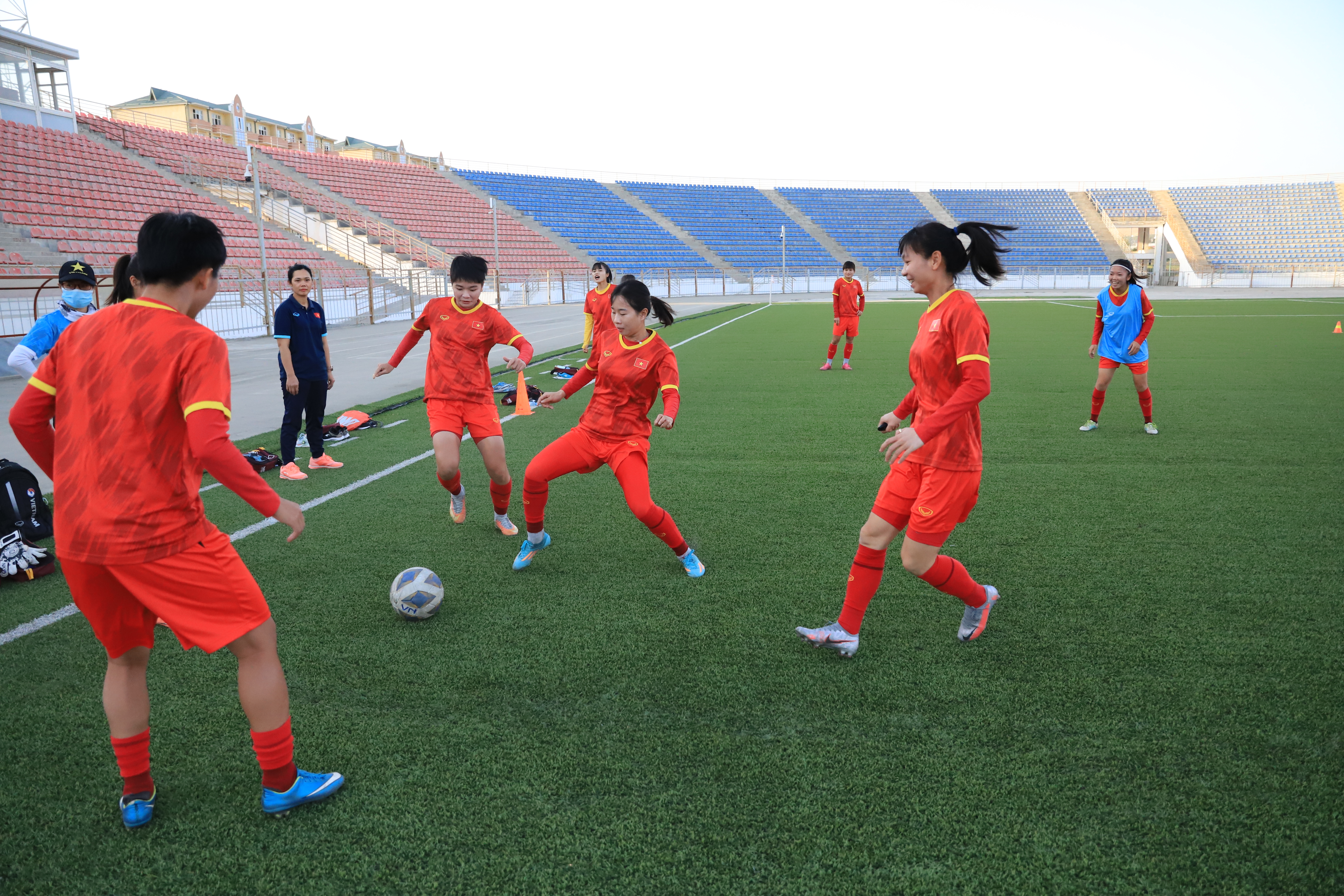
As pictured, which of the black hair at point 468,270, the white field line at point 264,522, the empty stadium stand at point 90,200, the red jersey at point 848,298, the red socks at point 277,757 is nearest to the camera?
the red socks at point 277,757

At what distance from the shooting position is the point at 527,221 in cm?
5019

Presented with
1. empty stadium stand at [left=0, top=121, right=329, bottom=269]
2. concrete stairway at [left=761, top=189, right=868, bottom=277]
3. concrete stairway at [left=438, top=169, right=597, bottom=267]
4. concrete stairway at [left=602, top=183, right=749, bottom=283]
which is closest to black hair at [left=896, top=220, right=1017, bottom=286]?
empty stadium stand at [left=0, top=121, right=329, bottom=269]

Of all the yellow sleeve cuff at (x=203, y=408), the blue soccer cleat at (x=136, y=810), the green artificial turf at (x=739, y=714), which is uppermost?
the yellow sleeve cuff at (x=203, y=408)

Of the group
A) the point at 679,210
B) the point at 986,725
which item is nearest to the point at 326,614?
the point at 986,725

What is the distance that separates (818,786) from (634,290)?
2.80 m

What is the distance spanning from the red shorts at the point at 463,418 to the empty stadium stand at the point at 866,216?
176 ft

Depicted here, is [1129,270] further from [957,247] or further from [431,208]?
[431,208]

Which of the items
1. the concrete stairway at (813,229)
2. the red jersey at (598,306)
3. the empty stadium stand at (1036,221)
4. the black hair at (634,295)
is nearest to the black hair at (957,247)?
the black hair at (634,295)

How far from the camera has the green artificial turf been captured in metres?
2.48

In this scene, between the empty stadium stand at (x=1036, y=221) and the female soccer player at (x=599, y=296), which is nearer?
the female soccer player at (x=599, y=296)

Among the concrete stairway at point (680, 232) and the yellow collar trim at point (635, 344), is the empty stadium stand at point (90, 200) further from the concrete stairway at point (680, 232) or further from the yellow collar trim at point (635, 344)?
the concrete stairway at point (680, 232)

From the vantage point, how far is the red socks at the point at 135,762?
103 inches

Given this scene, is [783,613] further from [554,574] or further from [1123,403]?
[1123,403]

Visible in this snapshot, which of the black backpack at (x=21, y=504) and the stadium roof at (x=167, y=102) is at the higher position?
the stadium roof at (x=167, y=102)
